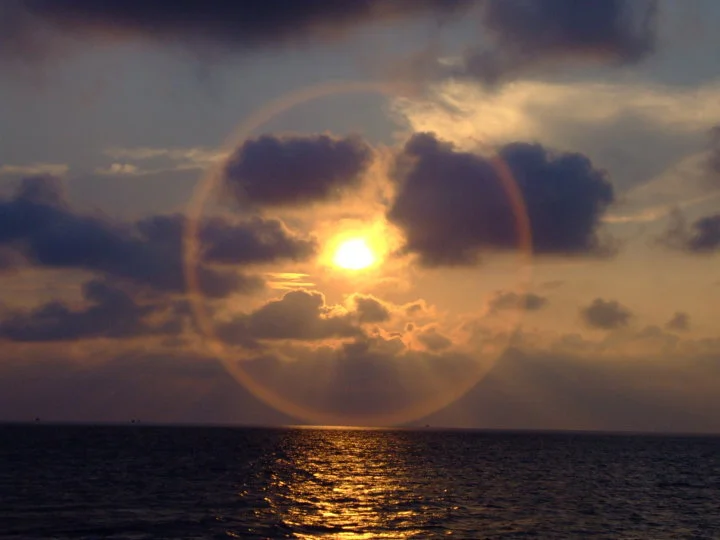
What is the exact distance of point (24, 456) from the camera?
155m

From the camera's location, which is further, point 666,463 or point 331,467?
point 666,463

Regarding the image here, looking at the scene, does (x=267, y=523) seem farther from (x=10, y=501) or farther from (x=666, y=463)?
(x=666, y=463)

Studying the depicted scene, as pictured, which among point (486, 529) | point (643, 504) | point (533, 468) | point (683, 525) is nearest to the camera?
point (486, 529)

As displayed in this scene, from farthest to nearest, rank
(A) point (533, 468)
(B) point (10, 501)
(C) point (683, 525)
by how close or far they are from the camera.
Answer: (A) point (533, 468) → (B) point (10, 501) → (C) point (683, 525)

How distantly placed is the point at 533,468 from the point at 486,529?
272 feet

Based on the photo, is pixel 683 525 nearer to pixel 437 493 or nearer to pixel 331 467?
pixel 437 493

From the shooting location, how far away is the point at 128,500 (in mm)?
82875

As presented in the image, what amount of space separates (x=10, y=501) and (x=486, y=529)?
46.0 meters

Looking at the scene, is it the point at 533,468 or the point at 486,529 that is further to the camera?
the point at 533,468

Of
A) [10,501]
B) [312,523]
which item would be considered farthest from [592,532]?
[10,501]

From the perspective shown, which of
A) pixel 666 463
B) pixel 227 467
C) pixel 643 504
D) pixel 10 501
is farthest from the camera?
pixel 666 463

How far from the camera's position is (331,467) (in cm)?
13912

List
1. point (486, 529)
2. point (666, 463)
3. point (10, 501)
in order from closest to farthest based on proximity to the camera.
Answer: point (486, 529), point (10, 501), point (666, 463)

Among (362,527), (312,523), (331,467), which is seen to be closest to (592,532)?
(362,527)
